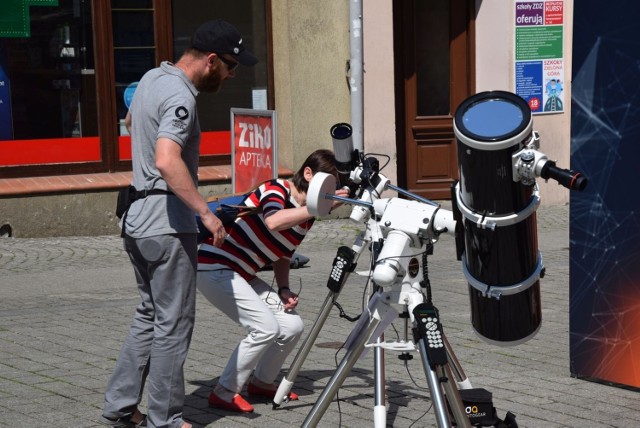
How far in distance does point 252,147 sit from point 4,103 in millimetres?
2836

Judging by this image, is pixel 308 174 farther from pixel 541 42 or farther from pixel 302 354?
pixel 541 42

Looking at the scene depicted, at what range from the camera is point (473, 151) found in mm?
4098

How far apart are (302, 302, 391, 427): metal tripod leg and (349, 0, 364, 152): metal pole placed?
850 centimetres

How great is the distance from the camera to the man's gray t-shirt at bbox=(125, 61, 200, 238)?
5105 mm

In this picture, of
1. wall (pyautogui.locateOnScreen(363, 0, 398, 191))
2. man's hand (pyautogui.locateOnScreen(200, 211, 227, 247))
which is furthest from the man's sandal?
wall (pyautogui.locateOnScreen(363, 0, 398, 191))

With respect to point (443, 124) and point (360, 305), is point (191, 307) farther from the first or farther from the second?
point (443, 124)

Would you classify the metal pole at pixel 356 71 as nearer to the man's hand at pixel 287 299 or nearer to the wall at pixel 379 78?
the wall at pixel 379 78

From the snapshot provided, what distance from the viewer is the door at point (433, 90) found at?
14.5 m

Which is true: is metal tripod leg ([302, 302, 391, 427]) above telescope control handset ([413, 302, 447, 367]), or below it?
below

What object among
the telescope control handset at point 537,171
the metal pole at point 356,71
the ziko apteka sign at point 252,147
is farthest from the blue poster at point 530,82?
the telescope control handset at point 537,171

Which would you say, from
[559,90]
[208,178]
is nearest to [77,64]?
[208,178]

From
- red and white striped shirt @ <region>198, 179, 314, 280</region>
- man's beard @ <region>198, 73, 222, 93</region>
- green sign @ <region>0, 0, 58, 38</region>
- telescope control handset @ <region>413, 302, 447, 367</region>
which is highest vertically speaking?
green sign @ <region>0, 0, 58, 38</region>

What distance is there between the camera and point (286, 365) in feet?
22.6

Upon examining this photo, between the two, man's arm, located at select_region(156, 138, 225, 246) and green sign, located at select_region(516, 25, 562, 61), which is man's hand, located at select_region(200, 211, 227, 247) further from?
green sign, located at select_region(516, 25, 562, 61)
